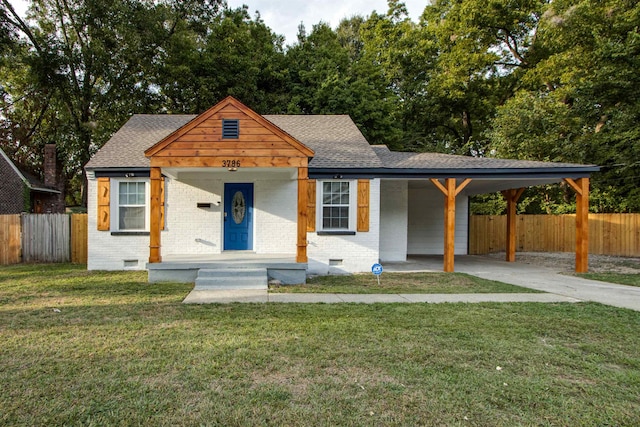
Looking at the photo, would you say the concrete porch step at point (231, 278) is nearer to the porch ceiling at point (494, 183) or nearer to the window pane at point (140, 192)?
the window pane at point (140, 192)

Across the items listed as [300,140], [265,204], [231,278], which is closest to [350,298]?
[231,278]

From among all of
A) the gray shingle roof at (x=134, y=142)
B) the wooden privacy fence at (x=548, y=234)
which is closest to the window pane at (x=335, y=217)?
the gray shingle roof at (x=134, y=142)

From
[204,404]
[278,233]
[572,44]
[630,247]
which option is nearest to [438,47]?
[572,44]

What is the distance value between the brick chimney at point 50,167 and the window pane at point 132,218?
46.7ft

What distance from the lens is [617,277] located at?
376 inches

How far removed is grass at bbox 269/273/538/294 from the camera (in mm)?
7629

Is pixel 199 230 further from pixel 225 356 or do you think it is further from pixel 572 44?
pixel 572 44

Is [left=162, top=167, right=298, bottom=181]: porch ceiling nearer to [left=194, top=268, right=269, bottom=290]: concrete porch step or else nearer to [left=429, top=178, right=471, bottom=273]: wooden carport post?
[left=194, top=268, right=269, bottom=290]: concrete porch step

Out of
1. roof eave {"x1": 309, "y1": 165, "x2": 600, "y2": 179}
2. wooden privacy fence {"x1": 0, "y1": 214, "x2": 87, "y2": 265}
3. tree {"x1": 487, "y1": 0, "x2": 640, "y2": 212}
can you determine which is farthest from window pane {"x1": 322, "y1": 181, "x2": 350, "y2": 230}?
tree {"x1": 487, "y1": 0, "x2": 640, "y2": 212}

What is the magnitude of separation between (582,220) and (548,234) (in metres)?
7.79

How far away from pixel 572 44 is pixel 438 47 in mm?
7377

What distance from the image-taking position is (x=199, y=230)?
1031 cm

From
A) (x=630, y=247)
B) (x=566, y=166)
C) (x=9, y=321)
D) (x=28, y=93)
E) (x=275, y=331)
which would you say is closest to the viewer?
(x=275, y=331)

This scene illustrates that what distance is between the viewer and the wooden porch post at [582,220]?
33.4ft
